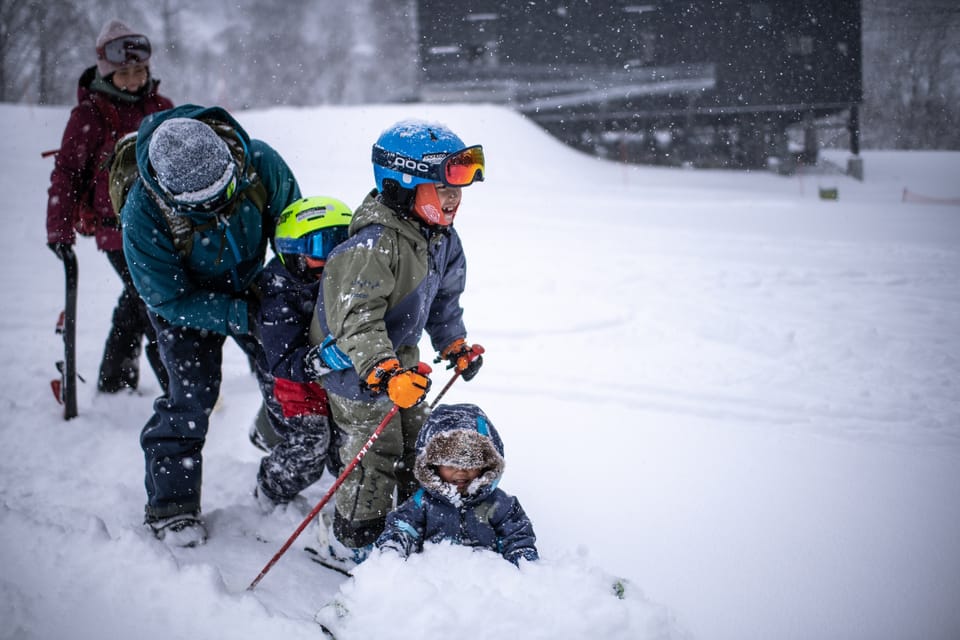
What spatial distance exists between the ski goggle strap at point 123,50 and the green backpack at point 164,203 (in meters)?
1.14

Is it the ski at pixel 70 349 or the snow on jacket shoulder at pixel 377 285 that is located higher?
the snow on jacket shoulder at pixel 377 285

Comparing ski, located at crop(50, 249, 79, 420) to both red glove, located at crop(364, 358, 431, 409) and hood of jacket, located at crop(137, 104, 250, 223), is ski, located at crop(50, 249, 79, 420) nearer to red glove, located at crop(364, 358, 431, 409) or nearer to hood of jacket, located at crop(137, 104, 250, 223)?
hood of jacket, located at crop(137, 104, 250, 223)

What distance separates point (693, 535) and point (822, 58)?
12.9m

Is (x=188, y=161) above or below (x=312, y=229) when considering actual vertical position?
above

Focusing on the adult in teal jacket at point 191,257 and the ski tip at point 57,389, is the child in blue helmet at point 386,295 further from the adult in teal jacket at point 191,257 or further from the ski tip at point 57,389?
the ski tip at point 57,389

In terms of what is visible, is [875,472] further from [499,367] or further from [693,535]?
[499,367]

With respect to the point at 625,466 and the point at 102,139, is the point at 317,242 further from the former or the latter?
the point at 625,466

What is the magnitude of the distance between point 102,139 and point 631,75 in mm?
17007

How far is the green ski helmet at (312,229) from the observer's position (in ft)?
8.73

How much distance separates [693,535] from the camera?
2855mm

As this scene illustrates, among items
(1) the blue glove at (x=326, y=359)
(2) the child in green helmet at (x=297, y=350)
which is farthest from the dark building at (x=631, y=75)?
(1) the blue glove at (x=326, y=359)

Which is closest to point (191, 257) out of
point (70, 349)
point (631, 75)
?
point (70, 349)

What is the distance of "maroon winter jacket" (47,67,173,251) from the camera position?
3.62m

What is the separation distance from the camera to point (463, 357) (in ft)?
9.68
